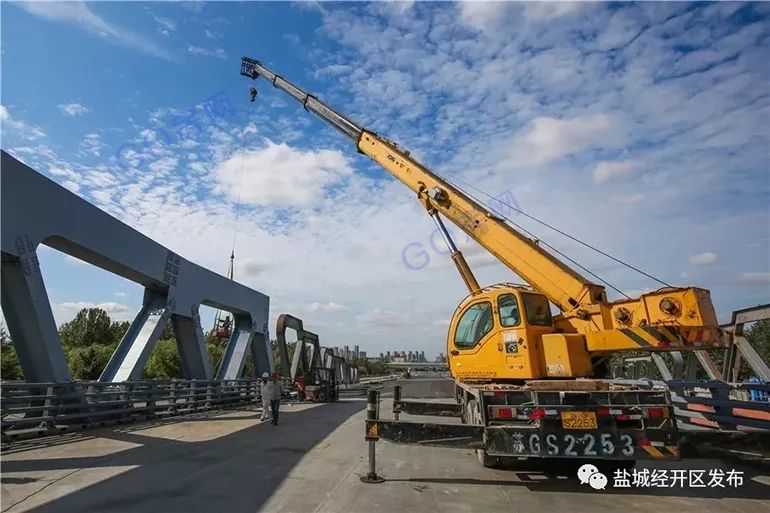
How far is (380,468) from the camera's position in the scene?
8.12 meters

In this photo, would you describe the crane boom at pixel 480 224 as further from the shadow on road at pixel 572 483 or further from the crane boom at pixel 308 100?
the shadow on road at pixel 572 483

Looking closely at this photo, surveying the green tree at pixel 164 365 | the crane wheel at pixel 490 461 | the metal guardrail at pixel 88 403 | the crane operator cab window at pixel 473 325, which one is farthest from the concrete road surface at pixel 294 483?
the green tree at pixel 164 365

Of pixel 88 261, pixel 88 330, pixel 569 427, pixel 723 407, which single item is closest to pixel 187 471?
pixel 569 427

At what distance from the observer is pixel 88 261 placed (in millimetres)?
13727

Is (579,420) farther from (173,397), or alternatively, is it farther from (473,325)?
(173,397)

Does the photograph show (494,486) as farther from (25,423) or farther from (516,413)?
(25,423)

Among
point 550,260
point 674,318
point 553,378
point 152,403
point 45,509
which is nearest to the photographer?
point 45,509

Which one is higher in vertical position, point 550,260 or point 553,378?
point 550,260

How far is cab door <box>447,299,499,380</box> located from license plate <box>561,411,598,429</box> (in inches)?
84.4

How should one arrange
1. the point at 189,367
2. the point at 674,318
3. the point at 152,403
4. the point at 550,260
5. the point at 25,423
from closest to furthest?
1. the point at 674,318
2. the point at 550,260
3. the point at 25,423
4. the point at 152,403
5. the point at 189,367

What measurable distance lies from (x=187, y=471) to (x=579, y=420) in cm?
586

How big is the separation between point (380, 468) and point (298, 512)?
2.70m

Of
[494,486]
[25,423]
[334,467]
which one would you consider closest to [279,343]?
[25,423]

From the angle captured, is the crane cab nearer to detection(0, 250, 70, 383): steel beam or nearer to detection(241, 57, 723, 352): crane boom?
detection(241, 57, 723, 352): crane boom
